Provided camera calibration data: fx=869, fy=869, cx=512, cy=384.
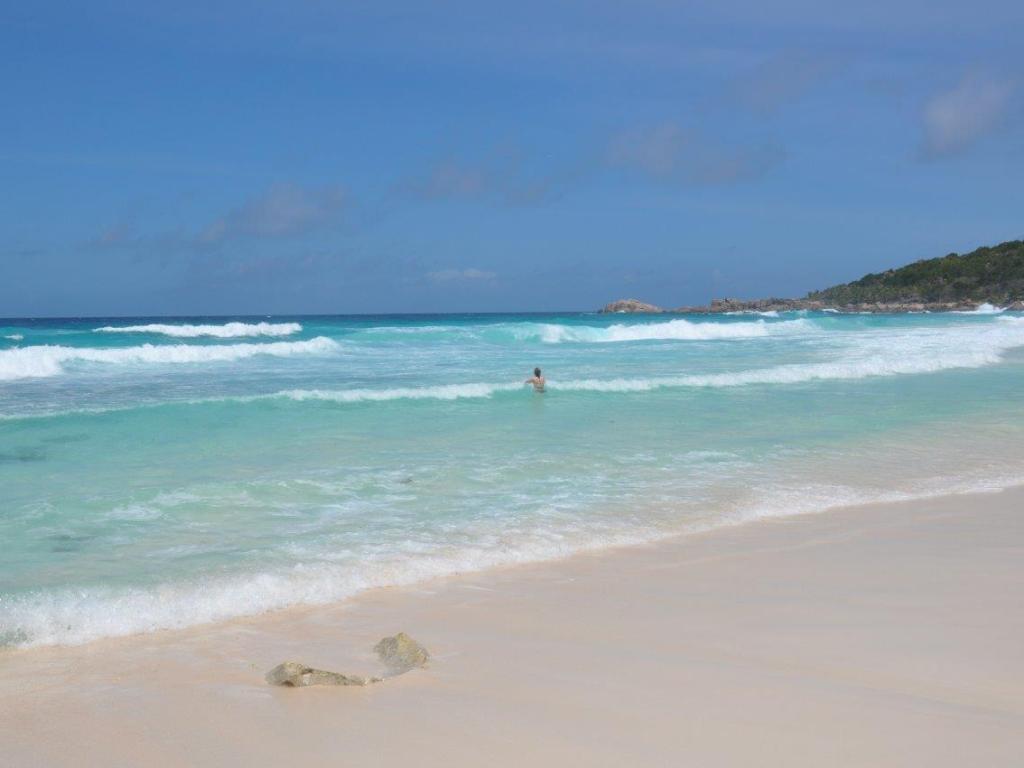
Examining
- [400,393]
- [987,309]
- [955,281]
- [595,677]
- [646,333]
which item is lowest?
[595,677]

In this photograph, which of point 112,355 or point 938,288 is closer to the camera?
point 112,355

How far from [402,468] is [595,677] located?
6.03 m

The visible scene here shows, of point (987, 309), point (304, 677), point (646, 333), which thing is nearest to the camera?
point (304, 677)

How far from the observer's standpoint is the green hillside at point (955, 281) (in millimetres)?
86806

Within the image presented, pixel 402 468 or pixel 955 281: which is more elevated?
pixel 955 281

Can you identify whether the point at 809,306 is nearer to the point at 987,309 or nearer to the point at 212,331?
the point at 987,309

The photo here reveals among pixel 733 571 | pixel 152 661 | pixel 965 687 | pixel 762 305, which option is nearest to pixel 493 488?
pixel 733 571

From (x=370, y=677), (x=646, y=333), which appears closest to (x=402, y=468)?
(x=370, y=677)

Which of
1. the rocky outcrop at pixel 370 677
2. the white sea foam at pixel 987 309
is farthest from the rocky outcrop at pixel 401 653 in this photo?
the white sea foam at pixel 987 309

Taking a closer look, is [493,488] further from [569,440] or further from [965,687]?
[965,687]

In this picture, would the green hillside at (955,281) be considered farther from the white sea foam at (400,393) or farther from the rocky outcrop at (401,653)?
the rocky outcrop at (401,653)

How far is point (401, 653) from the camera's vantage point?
14.3 feet

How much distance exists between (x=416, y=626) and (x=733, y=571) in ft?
7.67

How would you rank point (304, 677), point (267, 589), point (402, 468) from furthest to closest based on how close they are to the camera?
point (402, 468) < point (267, 589) < point (304, 677)
